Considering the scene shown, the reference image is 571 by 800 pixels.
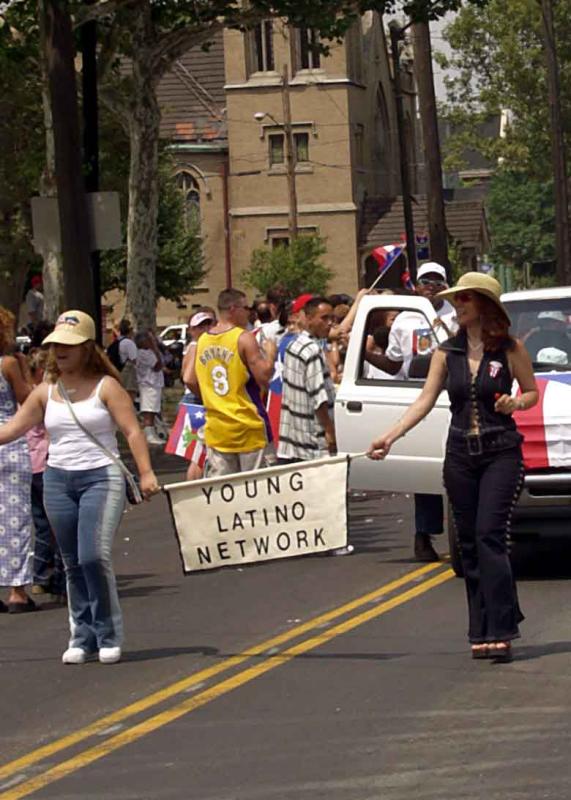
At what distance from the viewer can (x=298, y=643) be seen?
9.96 m

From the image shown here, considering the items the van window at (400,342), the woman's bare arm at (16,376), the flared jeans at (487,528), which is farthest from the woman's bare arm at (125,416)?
the van window at (400,342)

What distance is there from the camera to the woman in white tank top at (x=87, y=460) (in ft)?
30.8

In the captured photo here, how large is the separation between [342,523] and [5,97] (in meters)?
A: 37.2

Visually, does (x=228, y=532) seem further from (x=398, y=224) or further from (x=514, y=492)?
(x=398, y=224)

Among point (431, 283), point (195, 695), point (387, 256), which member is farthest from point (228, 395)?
point (387, 256)

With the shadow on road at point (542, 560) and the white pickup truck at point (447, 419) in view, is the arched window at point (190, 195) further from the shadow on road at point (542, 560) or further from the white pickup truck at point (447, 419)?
the shadow on road at point (542, 560)

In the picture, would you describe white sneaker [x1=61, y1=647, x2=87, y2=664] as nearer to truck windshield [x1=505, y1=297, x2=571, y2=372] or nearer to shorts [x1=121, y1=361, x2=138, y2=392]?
truck windshield [x1=505, y1=297, x2=571, y2=372]

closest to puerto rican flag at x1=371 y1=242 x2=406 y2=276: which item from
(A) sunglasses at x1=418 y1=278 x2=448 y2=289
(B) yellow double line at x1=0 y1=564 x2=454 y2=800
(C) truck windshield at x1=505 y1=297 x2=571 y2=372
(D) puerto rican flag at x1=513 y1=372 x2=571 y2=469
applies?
(A) sunglasses at x1=418 y1=278 x2=448 y2=289

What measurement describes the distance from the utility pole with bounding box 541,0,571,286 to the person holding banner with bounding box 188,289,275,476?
1506 inches

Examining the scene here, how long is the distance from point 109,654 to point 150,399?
1783 cm

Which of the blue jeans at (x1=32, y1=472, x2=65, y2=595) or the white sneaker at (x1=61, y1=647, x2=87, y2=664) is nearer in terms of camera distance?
the white sneaker at (x1=61, y1=647, x2=87, y2=664)

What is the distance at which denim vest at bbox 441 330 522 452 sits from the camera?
361 inches

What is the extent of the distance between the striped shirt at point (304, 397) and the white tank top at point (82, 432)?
513 cm

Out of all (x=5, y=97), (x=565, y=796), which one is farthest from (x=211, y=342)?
(x=5, y=97)
